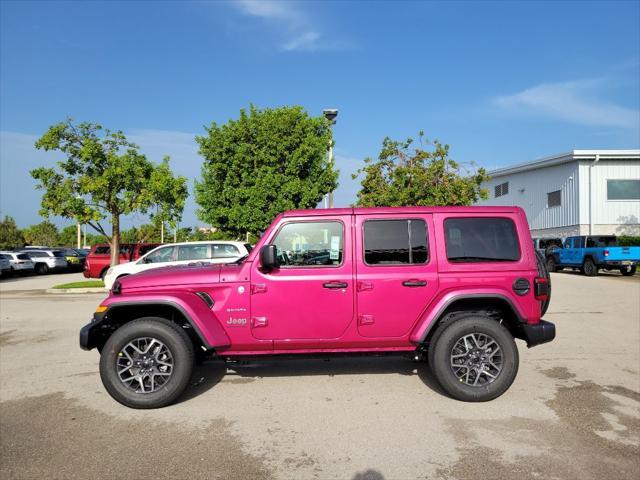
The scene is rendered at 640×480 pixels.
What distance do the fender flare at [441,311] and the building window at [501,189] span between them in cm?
3721

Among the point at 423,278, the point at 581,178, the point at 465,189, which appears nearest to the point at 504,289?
the point at 423,278

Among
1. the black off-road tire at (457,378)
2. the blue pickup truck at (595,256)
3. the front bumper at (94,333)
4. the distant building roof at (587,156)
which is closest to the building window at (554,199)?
the distant building roof at (587,156)

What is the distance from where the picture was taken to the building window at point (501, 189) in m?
38.9

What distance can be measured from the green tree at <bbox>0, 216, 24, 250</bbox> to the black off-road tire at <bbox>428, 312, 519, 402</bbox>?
50613mm

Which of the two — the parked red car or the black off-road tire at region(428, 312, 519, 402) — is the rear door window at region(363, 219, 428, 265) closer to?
the black off-road tire at region(428, 312, 519, 402)

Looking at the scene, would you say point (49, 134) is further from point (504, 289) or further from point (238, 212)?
point (504, 289)

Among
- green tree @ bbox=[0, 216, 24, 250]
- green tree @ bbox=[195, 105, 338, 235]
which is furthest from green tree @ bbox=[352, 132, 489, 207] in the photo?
green tree @ bbox=[0, 216, 24, 250]

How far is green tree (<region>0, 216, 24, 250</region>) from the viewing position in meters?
46.0

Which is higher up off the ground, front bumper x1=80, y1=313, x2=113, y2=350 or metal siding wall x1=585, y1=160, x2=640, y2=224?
metal siding wall x1=585, y1=160, x2=640, y2=224

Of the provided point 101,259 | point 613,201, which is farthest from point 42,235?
point 613,201

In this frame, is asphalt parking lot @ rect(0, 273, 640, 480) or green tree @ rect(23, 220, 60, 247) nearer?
asphalt parking lot @ rect(0, 273, 640, 480)

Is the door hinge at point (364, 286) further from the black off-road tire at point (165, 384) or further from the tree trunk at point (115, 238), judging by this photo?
the tree trunk at point (115, 238)

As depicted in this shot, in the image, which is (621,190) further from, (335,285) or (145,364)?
(145,364)

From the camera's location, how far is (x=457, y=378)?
457 cm
